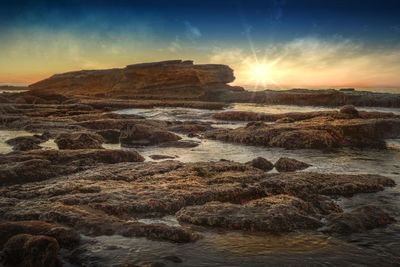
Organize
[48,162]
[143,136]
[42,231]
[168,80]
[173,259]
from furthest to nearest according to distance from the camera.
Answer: [168,80] → [143,136] → [48,162] → [42,231] → [173,259]

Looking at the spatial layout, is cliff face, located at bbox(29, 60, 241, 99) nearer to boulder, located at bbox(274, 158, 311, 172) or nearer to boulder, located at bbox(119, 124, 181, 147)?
boulder, located at bbox(119, 124, 181, 147)

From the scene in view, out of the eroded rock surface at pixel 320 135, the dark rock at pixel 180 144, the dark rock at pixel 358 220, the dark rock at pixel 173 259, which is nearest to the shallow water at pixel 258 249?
the dark rock at pixel 173 259

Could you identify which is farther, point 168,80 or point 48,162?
point 168,80

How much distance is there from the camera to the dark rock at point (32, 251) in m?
7.28

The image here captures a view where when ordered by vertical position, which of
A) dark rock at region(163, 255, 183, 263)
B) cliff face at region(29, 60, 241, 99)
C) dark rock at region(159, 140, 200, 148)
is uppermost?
cliff face at region(29, 60, 241, 99)

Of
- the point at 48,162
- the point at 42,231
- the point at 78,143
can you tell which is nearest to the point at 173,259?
the point at 42,231

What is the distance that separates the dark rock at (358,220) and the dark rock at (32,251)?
533 centimetres

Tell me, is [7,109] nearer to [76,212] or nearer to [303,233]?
[76,212]

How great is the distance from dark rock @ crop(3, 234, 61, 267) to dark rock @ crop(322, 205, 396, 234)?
17.5 feet

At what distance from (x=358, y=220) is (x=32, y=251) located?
256 inches

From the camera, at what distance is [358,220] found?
30.9 feet

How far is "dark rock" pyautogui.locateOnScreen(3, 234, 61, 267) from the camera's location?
7.28 meters

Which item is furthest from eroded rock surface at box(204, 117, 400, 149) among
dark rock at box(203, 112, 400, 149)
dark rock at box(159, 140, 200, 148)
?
dark rock at box(159, 140, 200, 148)

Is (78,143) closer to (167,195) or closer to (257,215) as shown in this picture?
(167,195)
